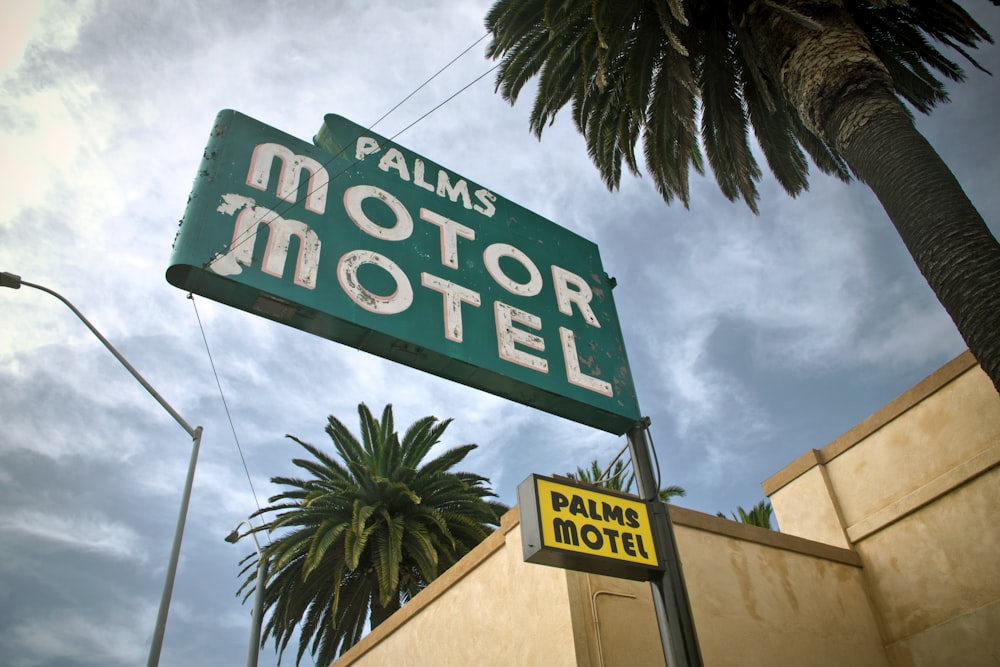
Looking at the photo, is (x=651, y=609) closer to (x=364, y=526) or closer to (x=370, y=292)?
(x=370, y=292)

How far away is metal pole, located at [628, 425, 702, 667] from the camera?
4750mm

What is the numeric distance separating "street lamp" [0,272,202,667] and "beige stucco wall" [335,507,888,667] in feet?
11.6

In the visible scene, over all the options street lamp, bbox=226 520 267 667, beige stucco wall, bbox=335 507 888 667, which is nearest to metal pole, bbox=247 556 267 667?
street lamp, bbox=226 520 267 667

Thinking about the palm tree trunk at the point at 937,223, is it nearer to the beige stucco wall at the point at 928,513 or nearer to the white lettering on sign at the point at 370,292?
the beige stucco wall at the point at 928,513

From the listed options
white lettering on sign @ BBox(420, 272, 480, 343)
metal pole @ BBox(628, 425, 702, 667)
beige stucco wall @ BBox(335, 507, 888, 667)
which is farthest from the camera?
beige stucco wall @ BBox(335, 507, 888, 667)

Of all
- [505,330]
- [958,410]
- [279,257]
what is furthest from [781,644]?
[279,257]

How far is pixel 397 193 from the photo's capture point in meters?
6.13

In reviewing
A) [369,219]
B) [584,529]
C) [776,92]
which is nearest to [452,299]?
[369,219]

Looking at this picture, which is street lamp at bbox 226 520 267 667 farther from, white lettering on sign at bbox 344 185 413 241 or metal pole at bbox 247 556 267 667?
white lettering on sign at bbox 344 185 413 241

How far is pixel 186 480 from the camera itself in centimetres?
1289

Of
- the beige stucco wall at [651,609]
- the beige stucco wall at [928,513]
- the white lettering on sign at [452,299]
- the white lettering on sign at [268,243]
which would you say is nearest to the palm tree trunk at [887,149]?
the white lettering on sign at [452,299]

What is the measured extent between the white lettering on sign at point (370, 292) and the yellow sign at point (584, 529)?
1590 mm

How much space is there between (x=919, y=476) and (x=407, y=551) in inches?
605

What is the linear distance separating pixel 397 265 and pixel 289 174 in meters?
1.14
